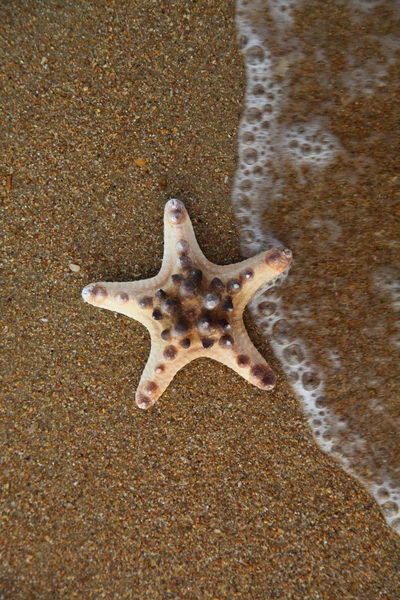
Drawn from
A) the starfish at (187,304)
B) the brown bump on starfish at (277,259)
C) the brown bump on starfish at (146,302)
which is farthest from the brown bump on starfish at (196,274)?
the brown bump on starfish at (277,259)

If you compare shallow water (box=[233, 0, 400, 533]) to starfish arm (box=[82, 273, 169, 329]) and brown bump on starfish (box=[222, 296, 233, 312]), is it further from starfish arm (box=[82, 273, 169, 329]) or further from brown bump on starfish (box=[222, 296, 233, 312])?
starfish arm (box=[82, 273, 169, 329])

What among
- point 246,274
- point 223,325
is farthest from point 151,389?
point 246,274

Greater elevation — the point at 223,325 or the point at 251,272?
the point at 251,272

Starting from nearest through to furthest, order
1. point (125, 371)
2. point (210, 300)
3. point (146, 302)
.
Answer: point (210, 300), point (146, 302), point (125, 371)

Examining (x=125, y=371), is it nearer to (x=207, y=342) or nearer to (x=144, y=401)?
(x=144, y=401)

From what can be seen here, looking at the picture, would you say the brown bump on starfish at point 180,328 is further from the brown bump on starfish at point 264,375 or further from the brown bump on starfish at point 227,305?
the brown bump on starfish at point 264,375
